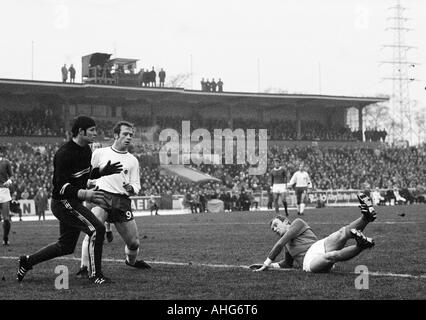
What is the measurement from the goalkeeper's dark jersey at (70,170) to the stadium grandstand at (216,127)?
119ft

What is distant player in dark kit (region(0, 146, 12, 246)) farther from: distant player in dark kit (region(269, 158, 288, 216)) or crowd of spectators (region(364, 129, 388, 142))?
crowd of spectators (region(364, 129, 388, 142))

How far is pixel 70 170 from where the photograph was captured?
29.9ft

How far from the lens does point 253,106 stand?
2820 inches

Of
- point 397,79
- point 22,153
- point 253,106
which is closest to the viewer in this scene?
point 22,153

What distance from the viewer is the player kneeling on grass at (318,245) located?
29.1ft

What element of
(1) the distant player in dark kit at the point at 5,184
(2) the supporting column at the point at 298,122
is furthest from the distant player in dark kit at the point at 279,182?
(2) the supporting column at the point at 298,122

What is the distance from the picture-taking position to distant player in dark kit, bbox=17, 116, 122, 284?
29.8ft

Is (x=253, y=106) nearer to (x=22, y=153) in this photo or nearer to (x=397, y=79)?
(x=397, y=79)

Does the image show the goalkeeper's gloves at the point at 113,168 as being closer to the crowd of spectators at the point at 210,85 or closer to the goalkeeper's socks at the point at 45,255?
the goalkeeper's socks at the point at 45,255

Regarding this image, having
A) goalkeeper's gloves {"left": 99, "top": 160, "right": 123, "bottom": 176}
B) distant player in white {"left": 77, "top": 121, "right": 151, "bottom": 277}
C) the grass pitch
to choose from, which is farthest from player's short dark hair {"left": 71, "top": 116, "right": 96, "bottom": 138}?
the grass pitch

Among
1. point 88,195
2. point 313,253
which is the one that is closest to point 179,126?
Result: point 313,253

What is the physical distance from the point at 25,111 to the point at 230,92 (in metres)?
18.1

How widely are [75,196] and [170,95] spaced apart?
5652 centimetres
